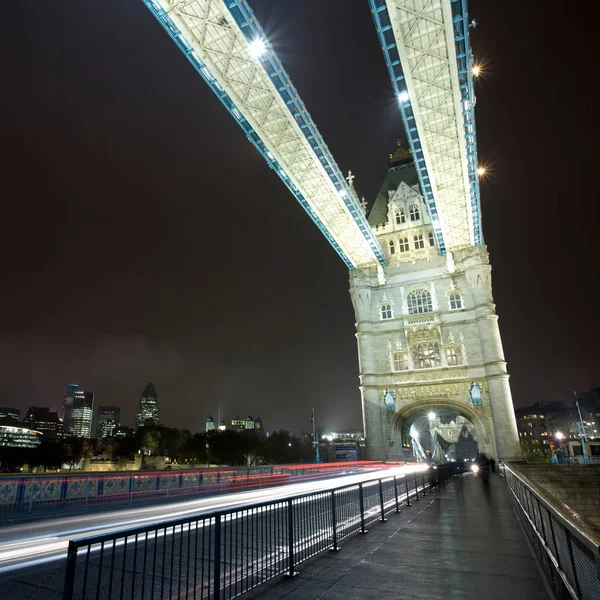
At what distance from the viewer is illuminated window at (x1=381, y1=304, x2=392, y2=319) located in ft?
144

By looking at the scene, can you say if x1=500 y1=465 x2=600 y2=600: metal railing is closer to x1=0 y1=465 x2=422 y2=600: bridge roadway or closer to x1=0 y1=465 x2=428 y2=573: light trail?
x1=0 y1=465 x2=428 y2=573: light trail

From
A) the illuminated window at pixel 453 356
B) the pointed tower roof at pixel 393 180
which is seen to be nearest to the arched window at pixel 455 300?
the illuminated window at pixel 453 356

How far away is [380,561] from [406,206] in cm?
4486

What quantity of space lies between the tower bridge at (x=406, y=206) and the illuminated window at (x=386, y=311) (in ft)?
0.54

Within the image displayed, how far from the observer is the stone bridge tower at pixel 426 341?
122 feet

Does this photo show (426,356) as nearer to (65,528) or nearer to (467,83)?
(467,83)

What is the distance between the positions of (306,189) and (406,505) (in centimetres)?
2913

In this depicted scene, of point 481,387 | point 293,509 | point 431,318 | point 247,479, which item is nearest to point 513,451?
point 481,387

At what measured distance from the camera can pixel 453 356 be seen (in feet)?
131

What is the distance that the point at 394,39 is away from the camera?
75.6 feet

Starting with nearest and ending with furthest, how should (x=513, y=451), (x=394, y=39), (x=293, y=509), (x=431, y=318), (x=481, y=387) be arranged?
(x=293, y=509) < (x=394, y=39) < (x=513, y=451) < (x=481, y=387) < (x=431, y=318)

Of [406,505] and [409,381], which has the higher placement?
[409,381]

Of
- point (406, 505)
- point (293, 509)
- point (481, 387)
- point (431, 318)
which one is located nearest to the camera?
point (293, 509)

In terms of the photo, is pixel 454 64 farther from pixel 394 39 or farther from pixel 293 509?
pixel 293 509
